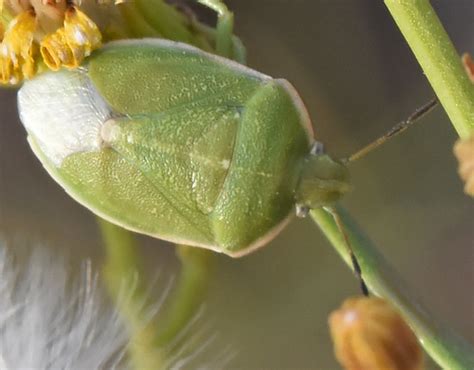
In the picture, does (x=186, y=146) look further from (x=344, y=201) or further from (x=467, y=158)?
(x=344, y=201)

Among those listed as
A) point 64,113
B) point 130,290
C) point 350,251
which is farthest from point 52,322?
point 350,251

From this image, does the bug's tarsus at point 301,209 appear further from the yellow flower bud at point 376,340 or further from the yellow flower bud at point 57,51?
the yellow flower bud at point 57,51

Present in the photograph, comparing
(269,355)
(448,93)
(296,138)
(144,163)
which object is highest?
(448,93)

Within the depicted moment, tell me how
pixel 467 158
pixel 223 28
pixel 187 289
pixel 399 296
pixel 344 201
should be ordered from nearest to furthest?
1. pixel 467 158
2. pixel 399 296
3. pixel 223 28
4. pixel 187 289
5. pixel 344 201

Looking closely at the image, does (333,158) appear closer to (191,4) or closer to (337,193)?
(337,193)

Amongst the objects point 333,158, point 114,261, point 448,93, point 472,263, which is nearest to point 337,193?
point 333,158

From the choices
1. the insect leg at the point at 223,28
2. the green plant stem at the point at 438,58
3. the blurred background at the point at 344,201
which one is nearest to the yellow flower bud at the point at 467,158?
the green plant stem at the point at 438,58

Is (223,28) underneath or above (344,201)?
above
